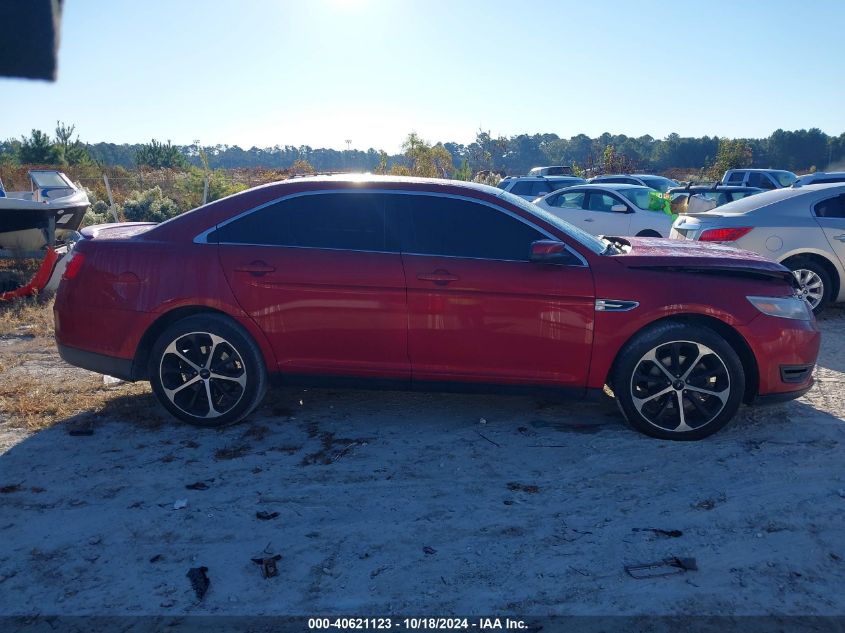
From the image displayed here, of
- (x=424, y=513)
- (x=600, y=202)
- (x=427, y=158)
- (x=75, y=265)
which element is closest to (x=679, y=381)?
(x=424, y=513)

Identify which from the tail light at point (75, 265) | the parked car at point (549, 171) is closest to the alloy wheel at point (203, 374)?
the tail light at point (75, 265)

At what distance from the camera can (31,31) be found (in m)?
1.56

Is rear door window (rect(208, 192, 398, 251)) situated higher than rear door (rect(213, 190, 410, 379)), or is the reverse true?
rear door window (rect(208, 192, 398, 251))

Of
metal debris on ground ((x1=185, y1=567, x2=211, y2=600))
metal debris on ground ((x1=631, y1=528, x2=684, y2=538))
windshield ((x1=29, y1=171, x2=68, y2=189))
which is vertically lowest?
metal debris on ground ((x1=185, y1=567, x2=211, y2=600))

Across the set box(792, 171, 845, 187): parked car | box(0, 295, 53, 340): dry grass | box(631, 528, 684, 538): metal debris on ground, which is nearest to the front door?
box(792, 171, 845, 187): parked car

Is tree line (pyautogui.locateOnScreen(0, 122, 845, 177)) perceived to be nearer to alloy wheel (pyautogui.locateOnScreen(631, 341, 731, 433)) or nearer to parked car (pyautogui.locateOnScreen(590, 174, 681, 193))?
parked car (pyautogui.locateOnScreen(590, 174, 681, 193))

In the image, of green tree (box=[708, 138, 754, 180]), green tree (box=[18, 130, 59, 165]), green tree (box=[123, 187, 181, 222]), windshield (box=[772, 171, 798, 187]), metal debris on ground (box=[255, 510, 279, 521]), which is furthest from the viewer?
green tree (box=[708, 138, 754, 180])

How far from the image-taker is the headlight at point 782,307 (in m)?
4.53

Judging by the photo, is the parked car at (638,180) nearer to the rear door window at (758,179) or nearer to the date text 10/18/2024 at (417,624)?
the rear door window at (758,179)

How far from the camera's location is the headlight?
4529 mm

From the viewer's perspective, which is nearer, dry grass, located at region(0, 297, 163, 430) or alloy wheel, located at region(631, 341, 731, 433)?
alloy wheel, located at region(631, 341, 731, 433)

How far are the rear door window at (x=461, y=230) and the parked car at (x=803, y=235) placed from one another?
4411mm

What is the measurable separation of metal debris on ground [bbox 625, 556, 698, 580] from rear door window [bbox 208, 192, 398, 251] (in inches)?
102

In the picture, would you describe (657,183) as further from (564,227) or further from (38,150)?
(38,150)
